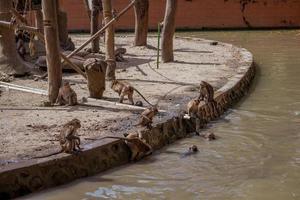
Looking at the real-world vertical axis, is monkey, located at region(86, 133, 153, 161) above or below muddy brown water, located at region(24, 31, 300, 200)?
above

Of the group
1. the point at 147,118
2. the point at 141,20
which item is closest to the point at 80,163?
the point at 147,118

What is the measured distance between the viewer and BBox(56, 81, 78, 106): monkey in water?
27.7 ft

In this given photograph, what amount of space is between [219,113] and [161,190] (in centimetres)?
351

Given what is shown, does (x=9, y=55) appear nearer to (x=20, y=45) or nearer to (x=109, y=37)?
(x=20, y=45)

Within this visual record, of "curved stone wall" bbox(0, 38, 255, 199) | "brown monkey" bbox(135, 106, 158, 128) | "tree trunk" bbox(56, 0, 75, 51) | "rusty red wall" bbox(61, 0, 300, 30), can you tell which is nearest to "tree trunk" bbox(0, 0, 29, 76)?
"tree trunk" bbox(56, 0, 75, 51)

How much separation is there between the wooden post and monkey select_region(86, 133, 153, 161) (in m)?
2.18

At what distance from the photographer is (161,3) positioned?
25.8 meters

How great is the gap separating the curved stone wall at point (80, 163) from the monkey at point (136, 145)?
0.20 ft

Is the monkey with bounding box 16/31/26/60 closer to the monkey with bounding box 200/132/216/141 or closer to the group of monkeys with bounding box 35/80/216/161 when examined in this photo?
the group of monkeys with bounding box 35/80/216/161

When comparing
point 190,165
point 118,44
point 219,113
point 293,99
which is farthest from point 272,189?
point 118,44

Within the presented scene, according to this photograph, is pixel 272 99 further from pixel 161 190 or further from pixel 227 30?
pixel 227 30

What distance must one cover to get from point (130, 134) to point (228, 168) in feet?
4.14

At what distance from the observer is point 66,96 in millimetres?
8453

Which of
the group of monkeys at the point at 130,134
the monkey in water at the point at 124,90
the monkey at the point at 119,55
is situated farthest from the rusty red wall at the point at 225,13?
the group of monkeys at the point at 130,134
